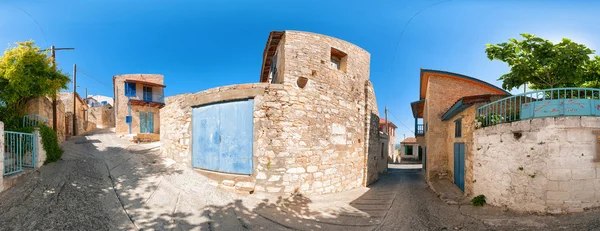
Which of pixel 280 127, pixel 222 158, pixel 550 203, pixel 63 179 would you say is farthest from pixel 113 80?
pixel 550 203

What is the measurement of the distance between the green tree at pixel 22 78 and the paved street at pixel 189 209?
4177 mm

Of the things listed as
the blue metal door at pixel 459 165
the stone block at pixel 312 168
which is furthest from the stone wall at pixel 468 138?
the stone block at pixel 312 168

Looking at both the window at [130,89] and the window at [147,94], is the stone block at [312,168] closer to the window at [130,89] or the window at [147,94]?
the window at [147,94]

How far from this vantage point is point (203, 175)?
24.2 feet

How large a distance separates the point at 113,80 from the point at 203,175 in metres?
22.0

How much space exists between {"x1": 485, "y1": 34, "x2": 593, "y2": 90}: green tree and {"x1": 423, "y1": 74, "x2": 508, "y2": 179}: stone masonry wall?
287 centimetres

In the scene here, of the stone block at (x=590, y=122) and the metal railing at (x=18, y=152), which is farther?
the metal railing at (x=18, y=152)

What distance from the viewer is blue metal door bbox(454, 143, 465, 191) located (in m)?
8.05

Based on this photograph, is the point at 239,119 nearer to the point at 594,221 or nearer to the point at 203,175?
the point at 203,175

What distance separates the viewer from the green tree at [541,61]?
695 cm

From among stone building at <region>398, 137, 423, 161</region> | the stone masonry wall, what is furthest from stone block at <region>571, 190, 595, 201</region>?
stone building at <region>398, 137, 423, 161</region>

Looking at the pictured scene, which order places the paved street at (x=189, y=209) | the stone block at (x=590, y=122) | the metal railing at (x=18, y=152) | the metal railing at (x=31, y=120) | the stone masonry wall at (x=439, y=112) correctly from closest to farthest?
1. the paved street at (x=189, y=209)
2. the stone block at (x=590, y=122)
3. the metal railing at (x=18, y=152)
4. the metal railing at (x=31, y=120)
5. the stone masonry wall at (x=439, y=112)

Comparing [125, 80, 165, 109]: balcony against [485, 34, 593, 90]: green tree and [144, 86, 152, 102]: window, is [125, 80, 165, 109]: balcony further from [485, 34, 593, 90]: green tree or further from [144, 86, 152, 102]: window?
[485, 34, 593, 90]: green tree

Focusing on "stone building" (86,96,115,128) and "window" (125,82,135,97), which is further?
"stone building" (86,96,115,128)
